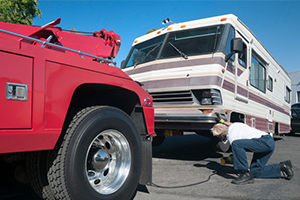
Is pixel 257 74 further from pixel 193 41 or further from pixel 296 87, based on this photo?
pixel 296 87

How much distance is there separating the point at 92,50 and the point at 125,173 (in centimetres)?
183

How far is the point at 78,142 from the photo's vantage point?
6.89ft

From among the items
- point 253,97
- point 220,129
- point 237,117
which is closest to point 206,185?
point 220,129

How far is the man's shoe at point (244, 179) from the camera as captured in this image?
12.1 feet

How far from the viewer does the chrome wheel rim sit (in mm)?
2504

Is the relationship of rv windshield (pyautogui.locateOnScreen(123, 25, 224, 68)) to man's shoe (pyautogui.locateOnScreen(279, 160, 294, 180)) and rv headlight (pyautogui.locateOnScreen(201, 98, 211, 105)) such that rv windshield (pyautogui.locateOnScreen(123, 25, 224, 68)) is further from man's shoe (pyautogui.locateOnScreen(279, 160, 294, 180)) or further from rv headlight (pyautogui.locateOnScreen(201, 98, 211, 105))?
man's shoe (pyautogui.locateOnScreen(279, 160, 294, 180))

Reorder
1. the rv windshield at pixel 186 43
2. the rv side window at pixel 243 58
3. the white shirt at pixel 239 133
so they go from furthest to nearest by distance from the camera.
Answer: the rv side window at pixel 243 58 < the rv windshield at pixel 186 43 < the white shirt at pixel 239 133

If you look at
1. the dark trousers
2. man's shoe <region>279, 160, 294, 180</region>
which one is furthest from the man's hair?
man's shoe <region>279, 160, 294, 180</region>

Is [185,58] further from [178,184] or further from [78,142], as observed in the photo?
[78,142]

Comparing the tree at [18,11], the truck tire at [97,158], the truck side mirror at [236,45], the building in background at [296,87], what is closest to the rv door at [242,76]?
the truck side mirror at [236,45]

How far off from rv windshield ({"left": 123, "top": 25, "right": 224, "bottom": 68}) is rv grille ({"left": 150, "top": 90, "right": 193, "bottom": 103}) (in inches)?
33.1

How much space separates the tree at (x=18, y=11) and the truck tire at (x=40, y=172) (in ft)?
36.0

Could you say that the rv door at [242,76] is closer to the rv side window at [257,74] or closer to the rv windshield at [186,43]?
the rv side window at [257,74]

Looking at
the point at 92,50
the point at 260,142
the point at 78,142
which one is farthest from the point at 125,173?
the point at 260,142
